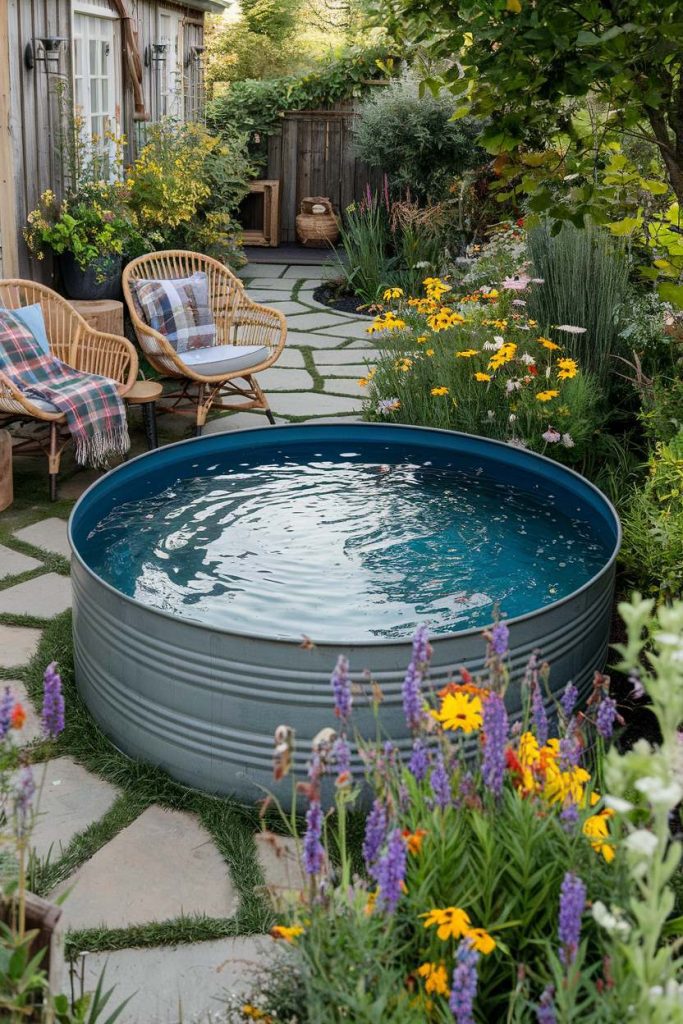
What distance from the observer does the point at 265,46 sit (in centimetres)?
1914

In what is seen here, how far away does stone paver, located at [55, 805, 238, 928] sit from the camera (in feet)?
8.18

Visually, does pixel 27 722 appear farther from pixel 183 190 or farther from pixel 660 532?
pixel 183 190

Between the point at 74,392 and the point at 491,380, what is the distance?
1.96m

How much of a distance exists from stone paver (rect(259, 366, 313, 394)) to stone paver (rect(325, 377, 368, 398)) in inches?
5.0

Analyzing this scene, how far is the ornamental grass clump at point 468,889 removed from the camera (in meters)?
1.50

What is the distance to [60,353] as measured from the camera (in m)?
5.84

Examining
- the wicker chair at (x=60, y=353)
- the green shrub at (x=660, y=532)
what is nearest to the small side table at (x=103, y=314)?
the wicker chair at (x=60, y=353)

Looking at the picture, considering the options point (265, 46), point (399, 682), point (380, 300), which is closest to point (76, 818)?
point (399, 682)

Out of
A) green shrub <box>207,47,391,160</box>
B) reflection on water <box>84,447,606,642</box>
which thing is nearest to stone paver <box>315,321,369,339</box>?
reflection on water <box>84,447,606,642</box>

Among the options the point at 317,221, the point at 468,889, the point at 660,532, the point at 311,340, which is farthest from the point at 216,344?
the point at 317,221

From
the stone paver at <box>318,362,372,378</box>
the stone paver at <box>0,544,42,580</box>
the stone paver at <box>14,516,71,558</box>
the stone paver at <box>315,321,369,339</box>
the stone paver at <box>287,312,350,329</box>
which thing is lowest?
the stone paver at <box>0,544,42,580</box>

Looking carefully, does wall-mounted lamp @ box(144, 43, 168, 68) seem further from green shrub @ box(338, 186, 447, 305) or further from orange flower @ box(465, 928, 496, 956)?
orange flower @ box(465, 928, 496, 956)

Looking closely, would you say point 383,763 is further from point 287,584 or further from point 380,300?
point 380,300

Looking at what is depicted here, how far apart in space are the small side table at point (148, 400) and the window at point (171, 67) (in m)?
4.70
